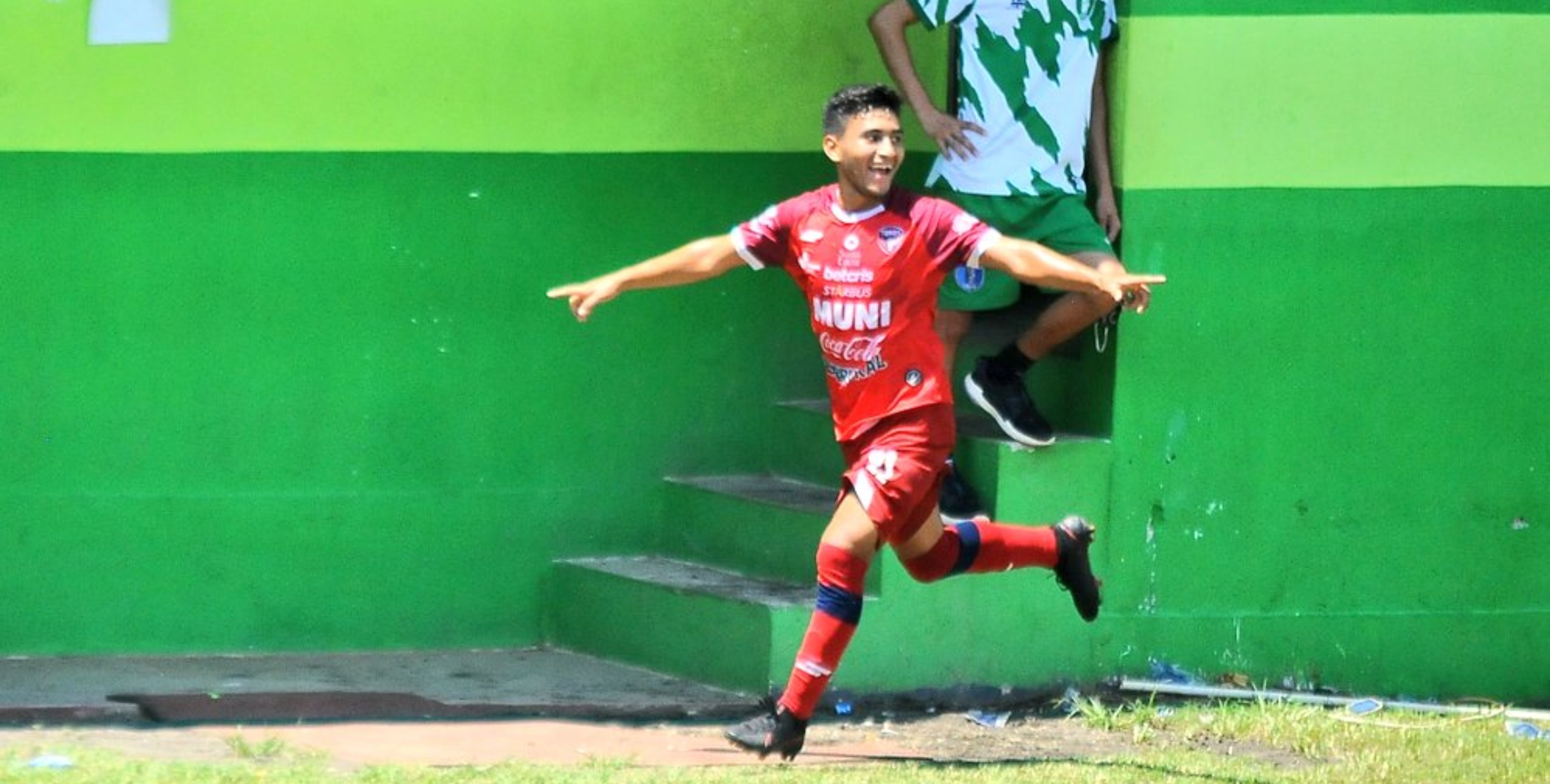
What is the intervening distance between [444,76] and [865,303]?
214cm

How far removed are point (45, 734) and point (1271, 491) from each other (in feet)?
13.3

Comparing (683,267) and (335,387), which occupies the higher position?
(683,267)

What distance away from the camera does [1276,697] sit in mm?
8570

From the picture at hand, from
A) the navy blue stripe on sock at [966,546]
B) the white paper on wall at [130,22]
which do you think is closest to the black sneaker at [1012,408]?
the navy blue stripe on sock at [966,546]

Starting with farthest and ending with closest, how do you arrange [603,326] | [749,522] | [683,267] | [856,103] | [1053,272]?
[603,326], [749,522], [683,267], [856,103], [1053,272]

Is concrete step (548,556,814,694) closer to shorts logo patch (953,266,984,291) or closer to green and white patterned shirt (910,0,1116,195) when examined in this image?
shorts logo patch (953,266,984,291)

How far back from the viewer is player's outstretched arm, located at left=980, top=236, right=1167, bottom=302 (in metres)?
7.12

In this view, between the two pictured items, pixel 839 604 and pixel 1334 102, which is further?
pixel 1334 102

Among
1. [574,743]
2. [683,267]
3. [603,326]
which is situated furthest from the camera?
[603,326]

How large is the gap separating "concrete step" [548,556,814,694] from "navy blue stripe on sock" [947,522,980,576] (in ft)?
2.45

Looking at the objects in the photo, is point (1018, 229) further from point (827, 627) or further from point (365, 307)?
point (365, 307)

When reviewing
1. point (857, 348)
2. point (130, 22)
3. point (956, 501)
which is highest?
point (130, 22)

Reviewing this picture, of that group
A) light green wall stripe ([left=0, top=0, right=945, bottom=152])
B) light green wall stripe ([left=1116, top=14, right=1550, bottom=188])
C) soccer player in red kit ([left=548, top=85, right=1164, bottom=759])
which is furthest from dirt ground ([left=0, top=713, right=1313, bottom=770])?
light green wall stripe ([left=0, top=0, right=945, bottom=152])

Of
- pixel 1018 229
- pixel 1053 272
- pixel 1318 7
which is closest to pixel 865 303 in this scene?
pixel 1053 272
